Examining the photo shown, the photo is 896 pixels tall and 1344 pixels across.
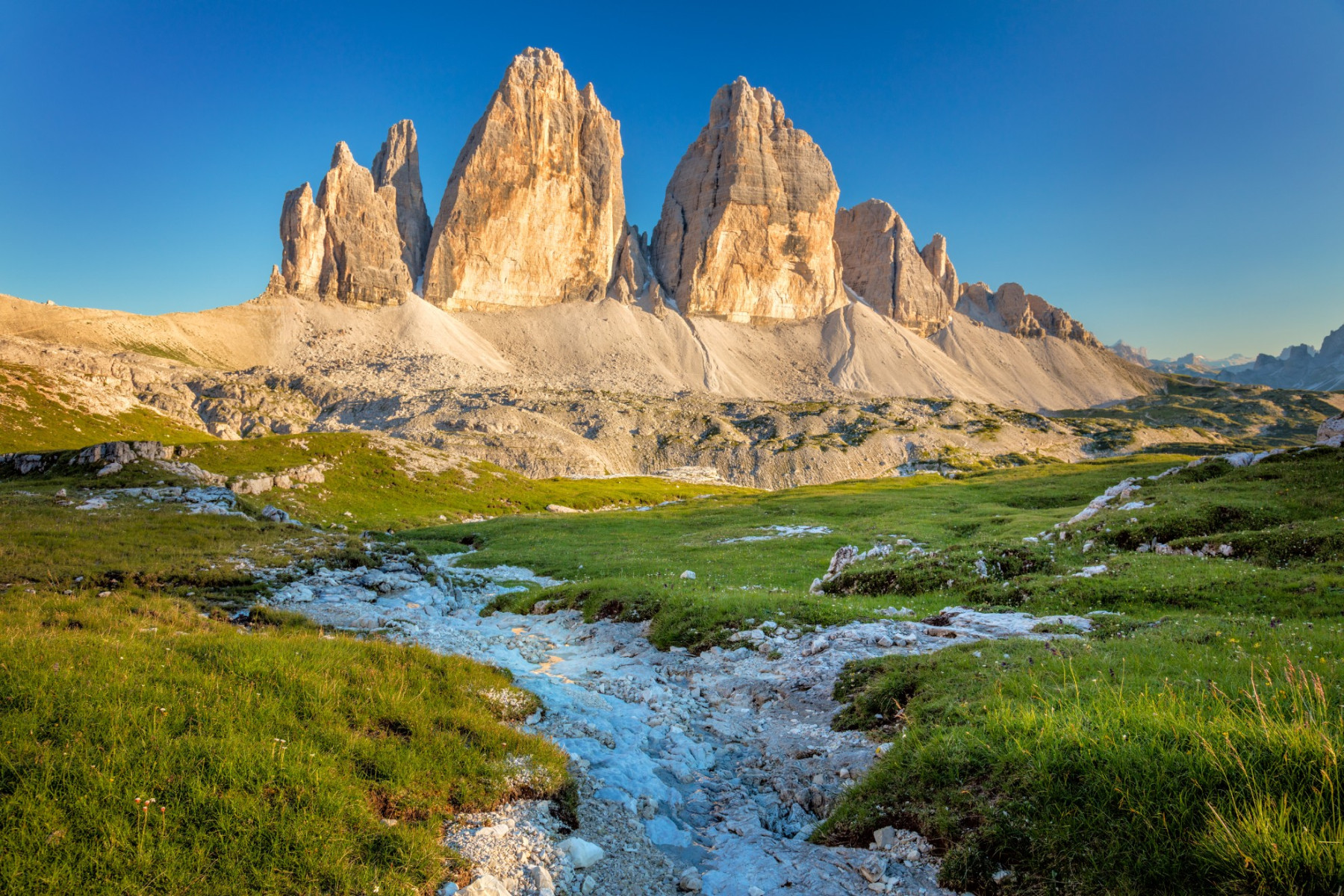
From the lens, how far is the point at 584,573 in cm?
3059

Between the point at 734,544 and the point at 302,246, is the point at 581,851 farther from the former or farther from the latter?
the point at 302,246

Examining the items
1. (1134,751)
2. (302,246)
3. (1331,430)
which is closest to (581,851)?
(1134,751)

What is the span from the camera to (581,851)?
6.80 m

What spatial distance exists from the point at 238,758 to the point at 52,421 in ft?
385

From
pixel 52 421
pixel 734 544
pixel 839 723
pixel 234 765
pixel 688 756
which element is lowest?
pixel 734 544

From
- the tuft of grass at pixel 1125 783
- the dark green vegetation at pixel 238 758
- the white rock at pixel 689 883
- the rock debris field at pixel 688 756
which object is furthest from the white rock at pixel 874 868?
the dark green vegetation at pixel 238 758

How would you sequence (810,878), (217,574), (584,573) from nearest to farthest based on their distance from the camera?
(810,878)
(217,574)
(584,573)

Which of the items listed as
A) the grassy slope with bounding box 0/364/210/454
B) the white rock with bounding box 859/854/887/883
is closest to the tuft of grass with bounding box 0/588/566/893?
the white rock with bounding box 859/854/887/883

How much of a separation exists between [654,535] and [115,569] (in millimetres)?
32628

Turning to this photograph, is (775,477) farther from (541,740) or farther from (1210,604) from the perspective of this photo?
(541,740)

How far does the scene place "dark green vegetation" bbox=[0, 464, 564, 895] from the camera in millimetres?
5043

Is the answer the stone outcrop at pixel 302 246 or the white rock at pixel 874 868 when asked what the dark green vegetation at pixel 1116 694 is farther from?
the stone outcrop at pixel 302 246

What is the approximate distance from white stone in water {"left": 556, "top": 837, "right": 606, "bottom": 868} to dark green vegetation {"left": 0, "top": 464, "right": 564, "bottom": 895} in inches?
43.7

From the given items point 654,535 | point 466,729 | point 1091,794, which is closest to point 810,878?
point 1091,794
